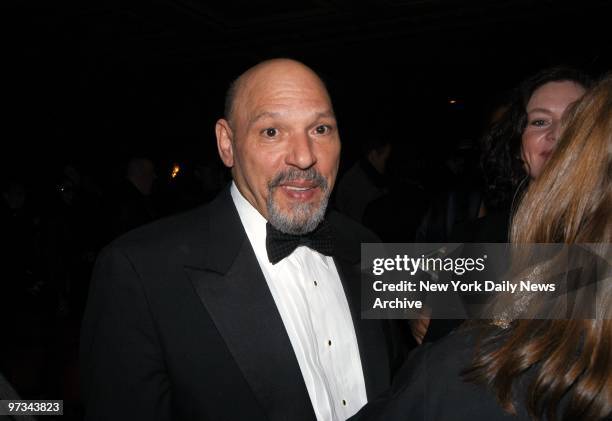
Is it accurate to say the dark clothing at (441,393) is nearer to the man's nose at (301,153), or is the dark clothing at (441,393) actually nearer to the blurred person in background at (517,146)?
the man's nose at (301,153)

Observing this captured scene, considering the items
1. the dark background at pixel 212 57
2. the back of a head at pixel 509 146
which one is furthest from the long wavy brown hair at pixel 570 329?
the dark background at pixel 212 57

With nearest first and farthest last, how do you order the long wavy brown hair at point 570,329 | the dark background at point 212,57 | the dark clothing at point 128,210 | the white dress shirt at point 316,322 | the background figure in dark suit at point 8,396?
the long wavy brown hair at point 570,329
the background figure in dark suit at point 8,396
the white dress shirt at point 316,322
the dark clothing at point 128,210
the dark background at point 212,57

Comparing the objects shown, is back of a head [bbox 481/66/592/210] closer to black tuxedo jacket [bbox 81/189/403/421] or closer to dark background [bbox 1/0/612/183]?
black tuxedo jacket [bbox 81/189/403/421]

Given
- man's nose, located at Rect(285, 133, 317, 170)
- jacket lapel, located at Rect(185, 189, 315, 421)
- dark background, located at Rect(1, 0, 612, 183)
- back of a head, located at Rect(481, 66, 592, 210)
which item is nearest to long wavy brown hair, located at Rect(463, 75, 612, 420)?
jacket lapel, located at Rect(185, 189, 315, 421)

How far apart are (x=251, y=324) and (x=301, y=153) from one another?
1.79 ft

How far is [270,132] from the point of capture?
5.69 ft

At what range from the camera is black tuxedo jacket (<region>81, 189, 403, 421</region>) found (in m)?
1.46

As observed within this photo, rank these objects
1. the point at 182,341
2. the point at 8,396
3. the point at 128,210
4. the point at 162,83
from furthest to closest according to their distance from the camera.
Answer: the point at 162,83 < the point at 128,210 < the point at 182,341 < the point at 8,396

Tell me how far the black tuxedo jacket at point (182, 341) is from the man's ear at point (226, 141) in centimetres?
38

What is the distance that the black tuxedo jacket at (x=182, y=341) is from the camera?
1.46m

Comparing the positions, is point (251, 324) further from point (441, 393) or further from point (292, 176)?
point (441, 393)

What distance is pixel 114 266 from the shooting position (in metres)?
1.53

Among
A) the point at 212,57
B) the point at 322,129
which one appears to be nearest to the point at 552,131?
the point at 322,129

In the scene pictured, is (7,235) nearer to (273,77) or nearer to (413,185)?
Answer: (413,185)
